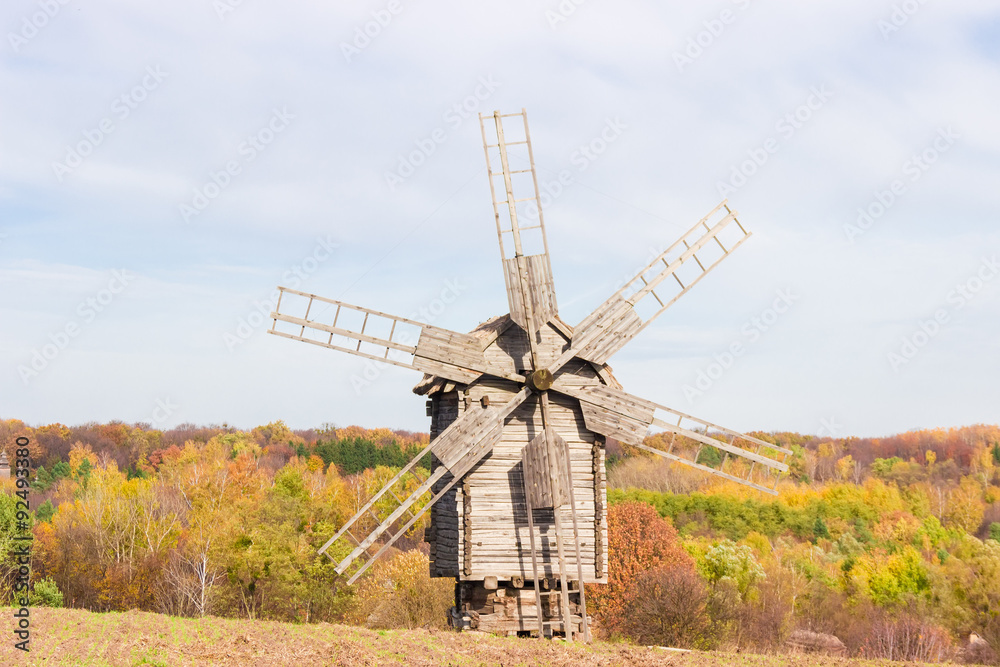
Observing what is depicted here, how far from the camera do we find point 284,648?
49.4 feet

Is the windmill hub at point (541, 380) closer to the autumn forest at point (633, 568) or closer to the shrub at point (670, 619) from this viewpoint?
the shrub at point (670, 619)

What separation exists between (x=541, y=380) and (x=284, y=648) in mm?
7095

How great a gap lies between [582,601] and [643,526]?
2763 centimetres

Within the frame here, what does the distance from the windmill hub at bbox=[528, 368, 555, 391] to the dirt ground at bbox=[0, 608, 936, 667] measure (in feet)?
16.5

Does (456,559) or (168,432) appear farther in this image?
(168,432)

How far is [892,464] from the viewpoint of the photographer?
116 meters

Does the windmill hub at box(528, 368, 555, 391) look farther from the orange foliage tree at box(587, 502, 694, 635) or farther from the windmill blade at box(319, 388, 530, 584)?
the orange foliage tree at box(587, 502, 694, 635)

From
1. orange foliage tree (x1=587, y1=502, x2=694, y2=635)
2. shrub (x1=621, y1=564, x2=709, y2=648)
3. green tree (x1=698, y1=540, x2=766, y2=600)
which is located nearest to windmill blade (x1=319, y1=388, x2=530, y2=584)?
shrub (x1=621, y1=564, x2=709, y2=648)

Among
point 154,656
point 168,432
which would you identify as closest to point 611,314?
point 154,656

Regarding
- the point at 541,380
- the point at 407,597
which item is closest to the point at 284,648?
the point at 541,380

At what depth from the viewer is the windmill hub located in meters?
18.5

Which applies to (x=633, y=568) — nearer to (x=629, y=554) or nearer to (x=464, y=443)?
(x=629, y=554)

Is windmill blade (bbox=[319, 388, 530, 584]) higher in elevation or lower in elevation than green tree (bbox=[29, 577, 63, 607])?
higher

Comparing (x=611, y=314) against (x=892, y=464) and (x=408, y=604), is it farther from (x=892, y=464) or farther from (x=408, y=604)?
(x=892, y=464)
